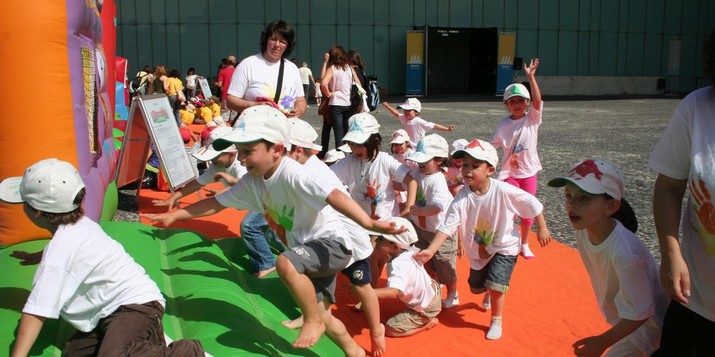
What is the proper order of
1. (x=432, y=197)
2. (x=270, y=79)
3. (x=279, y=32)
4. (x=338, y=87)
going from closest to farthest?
1. (x=432, y=197)
2. (x=279, y=32)
3. (x=270, y=79)
4. (x=338, y=87)

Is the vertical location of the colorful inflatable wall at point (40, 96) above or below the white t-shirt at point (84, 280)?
above

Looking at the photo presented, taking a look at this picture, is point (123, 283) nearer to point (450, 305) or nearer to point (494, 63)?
point (450, 305)

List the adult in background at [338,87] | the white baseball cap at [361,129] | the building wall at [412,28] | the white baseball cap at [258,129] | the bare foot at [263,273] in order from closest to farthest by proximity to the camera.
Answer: the white baseball cap at [258,129], the bare foot at [263,273], the white baseball cap at [361,129], the adult in background at [338,87], the building wall at [412,28]

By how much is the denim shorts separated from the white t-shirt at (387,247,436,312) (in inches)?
20.9

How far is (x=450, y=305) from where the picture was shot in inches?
188

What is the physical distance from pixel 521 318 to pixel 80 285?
2912mm

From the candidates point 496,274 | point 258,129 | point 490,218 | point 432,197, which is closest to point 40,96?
point 258,129

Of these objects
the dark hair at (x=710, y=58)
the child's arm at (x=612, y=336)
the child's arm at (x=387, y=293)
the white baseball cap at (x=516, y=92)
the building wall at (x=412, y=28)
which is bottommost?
the child's arm at (x=387, y=293)

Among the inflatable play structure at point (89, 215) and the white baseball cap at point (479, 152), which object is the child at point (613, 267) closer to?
the white baseball cap at point (479, 152)

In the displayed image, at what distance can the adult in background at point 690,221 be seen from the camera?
2.24 meters

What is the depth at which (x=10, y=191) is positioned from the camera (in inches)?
116

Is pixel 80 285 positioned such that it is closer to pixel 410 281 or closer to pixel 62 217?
pixel 62 217

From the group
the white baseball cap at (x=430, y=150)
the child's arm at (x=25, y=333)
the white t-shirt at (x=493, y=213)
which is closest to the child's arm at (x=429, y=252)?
the white t-shirt at (x=493, y=213)

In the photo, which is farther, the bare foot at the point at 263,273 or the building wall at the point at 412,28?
the building wall at the point at 412,28
